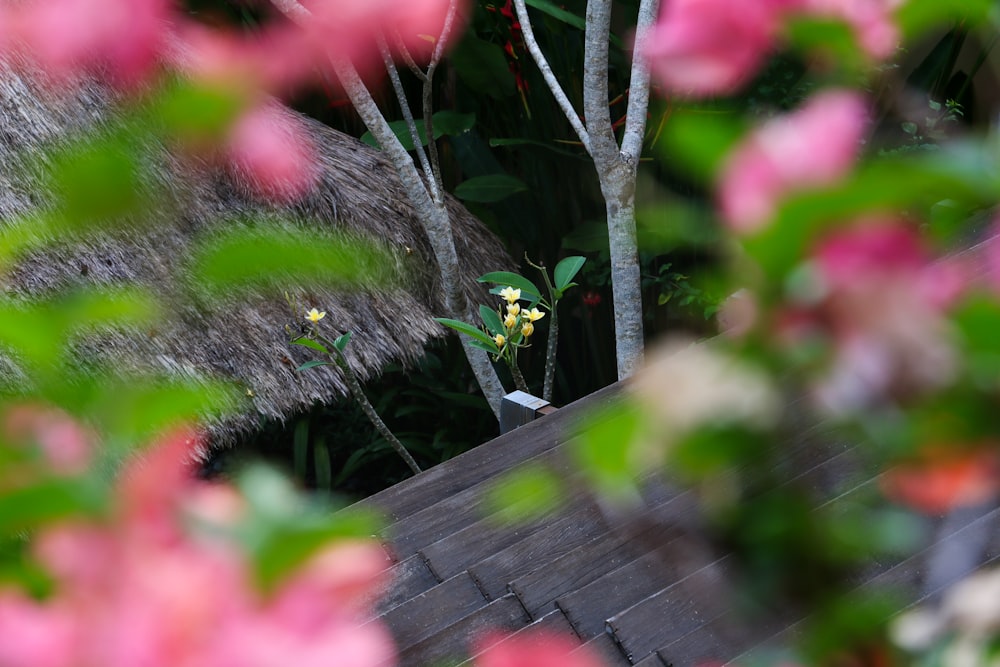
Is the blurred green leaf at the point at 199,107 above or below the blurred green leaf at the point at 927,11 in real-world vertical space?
above

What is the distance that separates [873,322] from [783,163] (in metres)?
0.04

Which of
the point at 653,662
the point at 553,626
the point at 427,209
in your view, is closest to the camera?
the point at 653,662

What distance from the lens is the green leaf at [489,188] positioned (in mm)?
3291

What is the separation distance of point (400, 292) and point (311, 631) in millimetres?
2835

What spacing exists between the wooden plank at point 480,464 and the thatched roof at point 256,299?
707 mm

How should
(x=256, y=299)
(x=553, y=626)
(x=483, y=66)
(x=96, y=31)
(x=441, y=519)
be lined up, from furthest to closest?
(x=483, y=66) → (x=256, y=299) → (x=441, y=519) → (x=553, y=626) → (x=96, y=31)

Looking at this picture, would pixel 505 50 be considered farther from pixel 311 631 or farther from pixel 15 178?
pixel 311 631

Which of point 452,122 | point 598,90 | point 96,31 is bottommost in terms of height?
point 96,31

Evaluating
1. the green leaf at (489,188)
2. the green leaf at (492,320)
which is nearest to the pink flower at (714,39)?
the green leaf at (492,320)

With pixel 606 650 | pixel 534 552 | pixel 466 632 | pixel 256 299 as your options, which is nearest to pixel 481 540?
pixel 534 552

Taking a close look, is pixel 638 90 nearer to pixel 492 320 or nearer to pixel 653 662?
pixel 492 320

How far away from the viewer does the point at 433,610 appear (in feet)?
3.81

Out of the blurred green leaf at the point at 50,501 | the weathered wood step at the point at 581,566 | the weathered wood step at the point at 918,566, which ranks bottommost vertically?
the blurred green leaf at the point at 50,501

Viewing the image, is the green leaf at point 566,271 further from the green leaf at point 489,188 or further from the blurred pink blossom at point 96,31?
the blurred pink blossom at point 96,31
